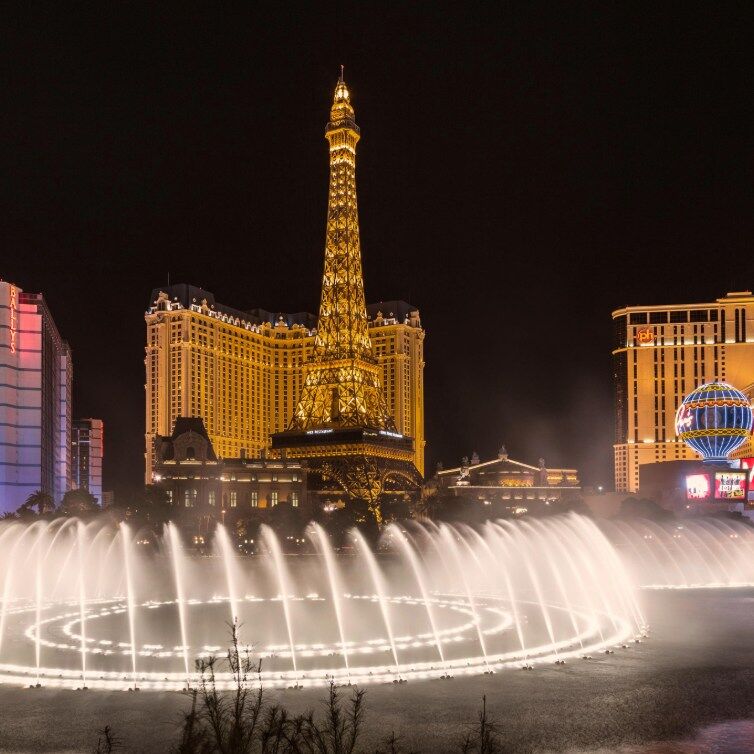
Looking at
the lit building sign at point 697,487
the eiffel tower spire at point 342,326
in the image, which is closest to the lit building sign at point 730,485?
the lit building sign at point 697,487

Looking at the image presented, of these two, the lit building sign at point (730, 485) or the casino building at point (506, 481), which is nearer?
the lit building sign at point (730, 485)

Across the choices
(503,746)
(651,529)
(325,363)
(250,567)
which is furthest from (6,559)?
(325,363)

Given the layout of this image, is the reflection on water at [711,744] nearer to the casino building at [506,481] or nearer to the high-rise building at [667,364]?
the casino building at [506,481]

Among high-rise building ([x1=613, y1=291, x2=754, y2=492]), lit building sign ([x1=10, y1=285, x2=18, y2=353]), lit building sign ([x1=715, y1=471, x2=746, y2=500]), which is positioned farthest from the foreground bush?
high-rise building ([x1=613, y1=291, x2=754, y2=492])

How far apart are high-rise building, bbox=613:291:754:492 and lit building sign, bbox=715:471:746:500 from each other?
58.9 m

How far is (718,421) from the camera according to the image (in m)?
106

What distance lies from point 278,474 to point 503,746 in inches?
3996

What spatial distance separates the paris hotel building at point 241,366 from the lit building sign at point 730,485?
235ft

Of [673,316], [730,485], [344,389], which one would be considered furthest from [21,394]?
[673,316]

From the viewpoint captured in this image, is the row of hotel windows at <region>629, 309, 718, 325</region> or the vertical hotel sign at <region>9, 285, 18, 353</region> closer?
the vertical hotel sign at <region>9, 285, 18, 353</region>

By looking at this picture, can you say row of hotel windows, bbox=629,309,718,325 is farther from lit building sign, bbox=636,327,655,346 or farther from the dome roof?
the dome roof

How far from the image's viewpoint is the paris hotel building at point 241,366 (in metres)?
149

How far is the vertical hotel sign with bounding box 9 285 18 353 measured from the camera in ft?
270

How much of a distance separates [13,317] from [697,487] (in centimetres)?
7542
